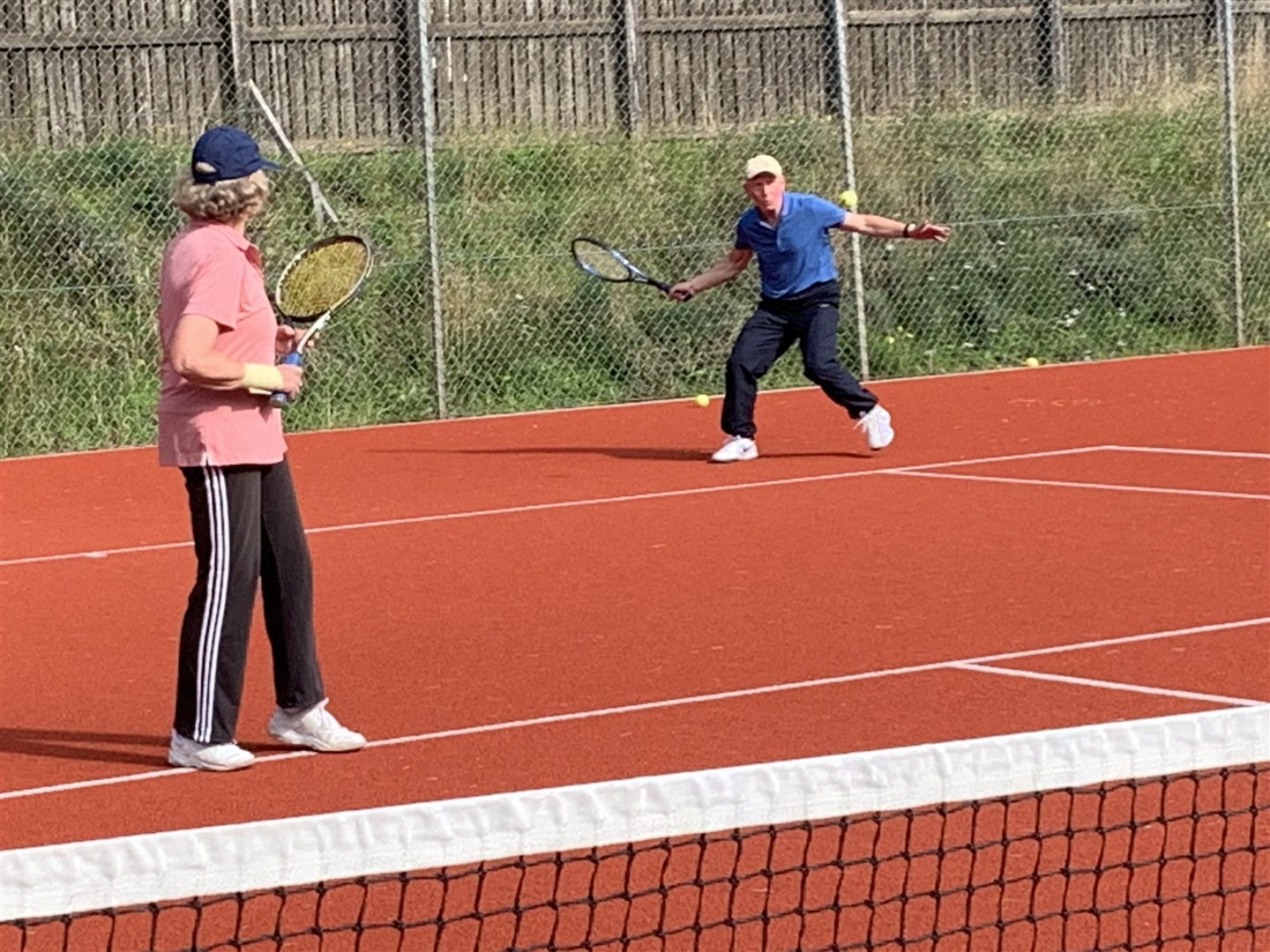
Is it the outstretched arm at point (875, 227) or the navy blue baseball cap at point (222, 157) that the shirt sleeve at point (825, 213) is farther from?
the navy blue baseball cap at point (222, 157)

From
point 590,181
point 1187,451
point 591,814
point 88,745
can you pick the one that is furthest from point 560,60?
point 591,814

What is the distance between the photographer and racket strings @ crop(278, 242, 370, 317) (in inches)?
275

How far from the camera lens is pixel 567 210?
16.6 metres

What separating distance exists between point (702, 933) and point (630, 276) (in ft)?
26.4

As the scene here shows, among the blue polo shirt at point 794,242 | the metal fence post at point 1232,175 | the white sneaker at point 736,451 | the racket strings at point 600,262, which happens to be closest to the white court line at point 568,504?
the white sneaker at point 736,451

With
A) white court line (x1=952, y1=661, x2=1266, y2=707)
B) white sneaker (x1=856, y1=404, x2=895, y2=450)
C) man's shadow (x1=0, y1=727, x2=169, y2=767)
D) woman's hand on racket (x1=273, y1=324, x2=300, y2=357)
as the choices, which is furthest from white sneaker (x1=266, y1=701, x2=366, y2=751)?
white sneaker (x1=856, y1=404, x2=895, y2=450)

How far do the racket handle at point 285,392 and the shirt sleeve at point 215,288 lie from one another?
0.19 meters

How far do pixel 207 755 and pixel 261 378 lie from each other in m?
0.89

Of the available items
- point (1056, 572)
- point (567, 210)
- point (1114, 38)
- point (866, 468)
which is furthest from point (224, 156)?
point (1114, 38)

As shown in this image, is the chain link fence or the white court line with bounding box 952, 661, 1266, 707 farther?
the chain link fence

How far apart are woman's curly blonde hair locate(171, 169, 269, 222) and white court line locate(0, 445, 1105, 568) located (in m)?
4.31

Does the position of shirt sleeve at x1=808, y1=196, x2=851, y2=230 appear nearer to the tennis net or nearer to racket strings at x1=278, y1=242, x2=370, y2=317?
racket strings at x1=278, y1=242, x2=370, y2=317

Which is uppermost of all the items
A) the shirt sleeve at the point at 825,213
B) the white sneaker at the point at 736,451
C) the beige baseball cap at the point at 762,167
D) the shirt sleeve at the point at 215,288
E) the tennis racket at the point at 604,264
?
the beige baseball cap at the point at 762,167

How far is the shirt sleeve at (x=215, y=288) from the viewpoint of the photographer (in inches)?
241
